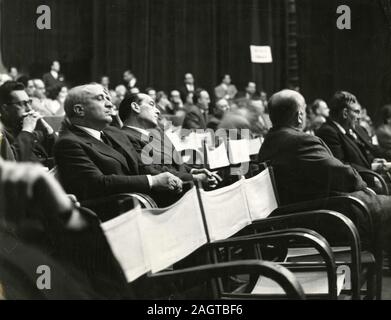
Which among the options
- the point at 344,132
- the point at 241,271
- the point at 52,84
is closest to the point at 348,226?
the point at 241,271

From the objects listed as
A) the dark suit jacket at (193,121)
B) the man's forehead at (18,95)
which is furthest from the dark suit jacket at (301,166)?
the dark suit jacket at (193,121)

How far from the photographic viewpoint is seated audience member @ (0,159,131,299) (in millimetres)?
1904

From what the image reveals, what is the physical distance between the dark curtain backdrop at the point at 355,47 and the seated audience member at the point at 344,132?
0.13m

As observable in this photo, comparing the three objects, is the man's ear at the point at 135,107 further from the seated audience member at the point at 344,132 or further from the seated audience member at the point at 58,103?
the seated audience member at the point at 344,132

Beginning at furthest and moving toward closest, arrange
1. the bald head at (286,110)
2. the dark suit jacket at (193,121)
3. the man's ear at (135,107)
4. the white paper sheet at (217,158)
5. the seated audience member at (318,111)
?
1. the dark suit jacket at (193,121)
2. the seated audience member at (318,111)
3. the white paper sheet at (217,158)
4. the man's ear at (135,107)
5. the bald head at (286,110)

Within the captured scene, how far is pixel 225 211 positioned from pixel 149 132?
1291 mm

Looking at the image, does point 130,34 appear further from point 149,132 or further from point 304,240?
point 304,240

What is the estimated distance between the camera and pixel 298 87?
20.3 ft

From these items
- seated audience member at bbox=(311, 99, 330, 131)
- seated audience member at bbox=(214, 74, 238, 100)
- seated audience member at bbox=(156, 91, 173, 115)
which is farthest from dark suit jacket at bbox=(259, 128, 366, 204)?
seated audience member at bbox=(214, 74, 238, 100)

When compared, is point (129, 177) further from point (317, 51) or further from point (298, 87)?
point (298, 87)

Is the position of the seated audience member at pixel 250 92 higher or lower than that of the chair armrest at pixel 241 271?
higher

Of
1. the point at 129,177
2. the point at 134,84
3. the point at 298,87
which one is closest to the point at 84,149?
the point at 129,177

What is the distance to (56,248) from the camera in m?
2.27

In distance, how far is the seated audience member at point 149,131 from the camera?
4098mm
